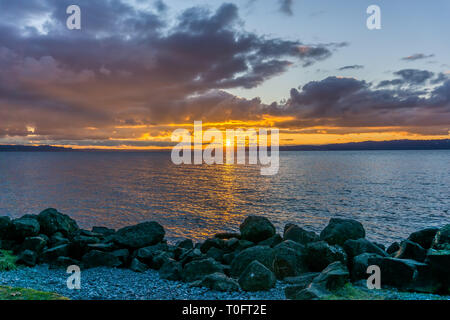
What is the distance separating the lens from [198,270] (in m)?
17.2

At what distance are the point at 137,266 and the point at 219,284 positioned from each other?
762 cm

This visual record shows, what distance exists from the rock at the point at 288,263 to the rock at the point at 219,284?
10.8 ft

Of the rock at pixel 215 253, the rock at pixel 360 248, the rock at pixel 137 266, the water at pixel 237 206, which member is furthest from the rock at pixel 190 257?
the water at pixel 237 206

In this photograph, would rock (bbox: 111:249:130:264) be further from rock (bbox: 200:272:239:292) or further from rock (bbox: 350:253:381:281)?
rock (bbox: 350:253:381:281)

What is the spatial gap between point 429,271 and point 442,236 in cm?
301

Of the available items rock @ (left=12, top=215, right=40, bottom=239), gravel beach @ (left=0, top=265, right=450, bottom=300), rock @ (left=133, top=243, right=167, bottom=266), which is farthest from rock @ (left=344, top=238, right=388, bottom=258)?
rock @ (left=12, top=215, right=40, bottom=239)

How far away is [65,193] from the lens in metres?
72.8

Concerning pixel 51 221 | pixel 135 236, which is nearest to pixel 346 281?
pixel 135 236

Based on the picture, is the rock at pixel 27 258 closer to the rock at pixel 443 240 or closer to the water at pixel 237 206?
the water at pixel 237 206

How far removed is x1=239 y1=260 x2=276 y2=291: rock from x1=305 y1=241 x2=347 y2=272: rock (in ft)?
12.4

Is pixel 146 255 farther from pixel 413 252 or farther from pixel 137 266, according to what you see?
pixel 413 252

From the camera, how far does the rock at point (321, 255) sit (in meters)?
17.0
